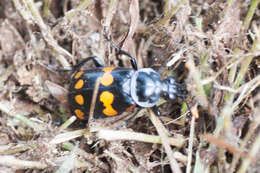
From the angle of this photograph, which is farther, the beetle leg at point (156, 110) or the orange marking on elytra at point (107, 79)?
the orange marking on elytra at point (107, 79)

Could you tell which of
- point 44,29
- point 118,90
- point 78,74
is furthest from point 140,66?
point 44,29

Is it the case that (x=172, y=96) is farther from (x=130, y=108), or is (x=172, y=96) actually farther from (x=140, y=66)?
(x=140, y=66)

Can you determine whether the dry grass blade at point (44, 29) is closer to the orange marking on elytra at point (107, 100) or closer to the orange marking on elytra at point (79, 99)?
the orange marking on elytra at point (79, 99)

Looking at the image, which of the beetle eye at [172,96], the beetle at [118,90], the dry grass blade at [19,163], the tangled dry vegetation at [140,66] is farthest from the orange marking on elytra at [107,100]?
the dry grass blade at [19,163]

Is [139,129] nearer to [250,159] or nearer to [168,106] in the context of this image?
[168,106]

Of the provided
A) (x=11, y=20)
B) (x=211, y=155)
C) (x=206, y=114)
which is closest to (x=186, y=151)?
(x=211, y=155)

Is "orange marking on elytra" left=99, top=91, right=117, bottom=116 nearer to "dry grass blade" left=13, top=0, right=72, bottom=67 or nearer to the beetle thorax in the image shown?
the beetle thorax
